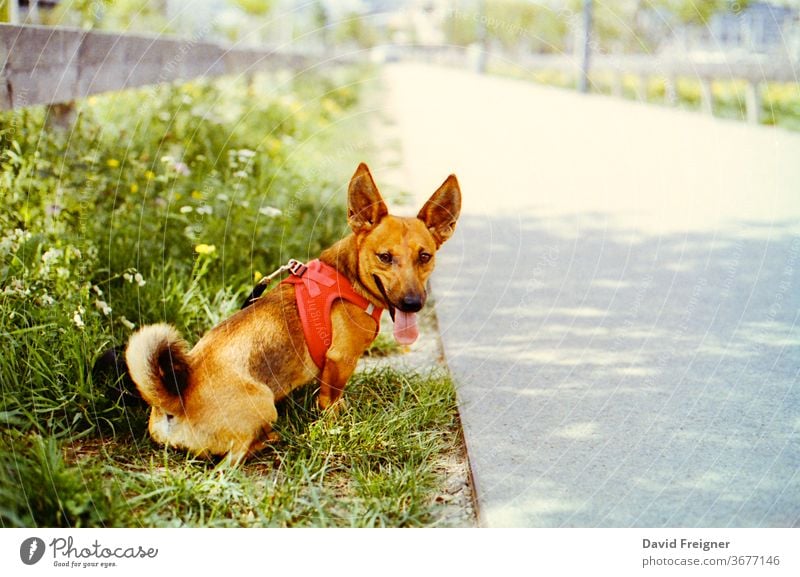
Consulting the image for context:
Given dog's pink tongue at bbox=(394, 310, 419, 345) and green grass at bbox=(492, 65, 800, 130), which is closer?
dog's pink tongue at bbox=(394, 310, 419, 345)

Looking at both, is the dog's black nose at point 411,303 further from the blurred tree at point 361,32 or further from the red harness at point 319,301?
the blurred tree at point 361,32

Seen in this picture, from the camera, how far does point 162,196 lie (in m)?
5.23

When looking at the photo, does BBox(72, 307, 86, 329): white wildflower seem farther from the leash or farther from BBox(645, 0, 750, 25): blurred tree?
BBox(645, 0, 750, 25): blurred tree

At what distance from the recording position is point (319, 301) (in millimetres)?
3350

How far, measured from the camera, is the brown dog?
304 cm

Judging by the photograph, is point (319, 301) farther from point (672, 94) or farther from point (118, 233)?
point (672, 94)

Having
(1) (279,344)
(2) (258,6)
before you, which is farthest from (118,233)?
(2) (258,6)

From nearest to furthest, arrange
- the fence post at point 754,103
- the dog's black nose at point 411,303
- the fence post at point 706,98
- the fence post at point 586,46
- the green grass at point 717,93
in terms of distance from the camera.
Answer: the dog's black nose at point 411,303 → the fence post at point 586,46 → the fence post at point 754,103 → the green grass at point 717,93 → the fence post at point 706,98

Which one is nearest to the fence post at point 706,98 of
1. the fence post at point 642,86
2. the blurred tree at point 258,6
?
the fence post at point 642,86

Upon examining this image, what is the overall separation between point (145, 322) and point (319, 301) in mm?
1068

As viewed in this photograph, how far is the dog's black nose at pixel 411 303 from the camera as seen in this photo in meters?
3.21

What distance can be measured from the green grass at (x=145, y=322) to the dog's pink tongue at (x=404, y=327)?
0.29 m

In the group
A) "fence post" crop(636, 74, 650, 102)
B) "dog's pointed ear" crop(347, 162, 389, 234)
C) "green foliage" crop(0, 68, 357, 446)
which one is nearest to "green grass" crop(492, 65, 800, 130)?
"fence post" crop(636, 74, 650, 102)

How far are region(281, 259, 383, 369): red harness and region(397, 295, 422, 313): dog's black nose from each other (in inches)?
9.0
